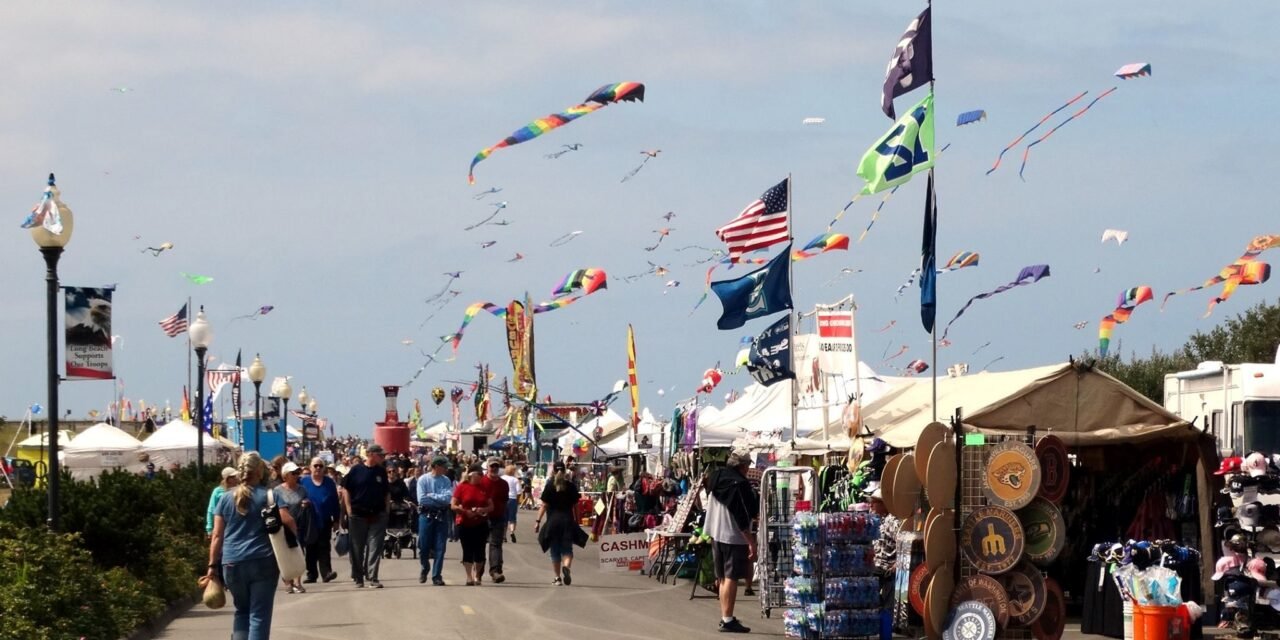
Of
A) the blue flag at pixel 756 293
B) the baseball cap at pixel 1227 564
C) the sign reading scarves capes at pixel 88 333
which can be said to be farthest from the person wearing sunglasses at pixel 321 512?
the baseball cap at pixel 1227 564

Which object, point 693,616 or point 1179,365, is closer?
point 693,616

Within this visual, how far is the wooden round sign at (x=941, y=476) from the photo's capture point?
1373 cm

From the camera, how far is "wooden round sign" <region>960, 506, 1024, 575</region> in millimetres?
13828

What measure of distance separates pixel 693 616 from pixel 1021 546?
4692mm

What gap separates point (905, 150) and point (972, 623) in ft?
22.2

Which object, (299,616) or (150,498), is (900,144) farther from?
(150,498)

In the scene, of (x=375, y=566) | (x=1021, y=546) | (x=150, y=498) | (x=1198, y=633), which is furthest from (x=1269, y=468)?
(x=150, y=498)

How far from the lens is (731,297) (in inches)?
968

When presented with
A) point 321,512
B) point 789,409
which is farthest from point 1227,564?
point 789,409

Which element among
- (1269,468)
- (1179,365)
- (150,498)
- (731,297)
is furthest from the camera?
(1179,365)

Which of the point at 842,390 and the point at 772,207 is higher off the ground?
the point at 772,207

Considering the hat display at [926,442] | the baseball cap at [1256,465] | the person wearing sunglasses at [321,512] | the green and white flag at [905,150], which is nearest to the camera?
the hat display at [926,442]

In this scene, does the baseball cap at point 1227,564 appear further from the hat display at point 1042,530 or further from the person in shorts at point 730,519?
the person in shorts at point 730,519

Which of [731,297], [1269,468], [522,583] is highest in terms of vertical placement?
[731,297]
